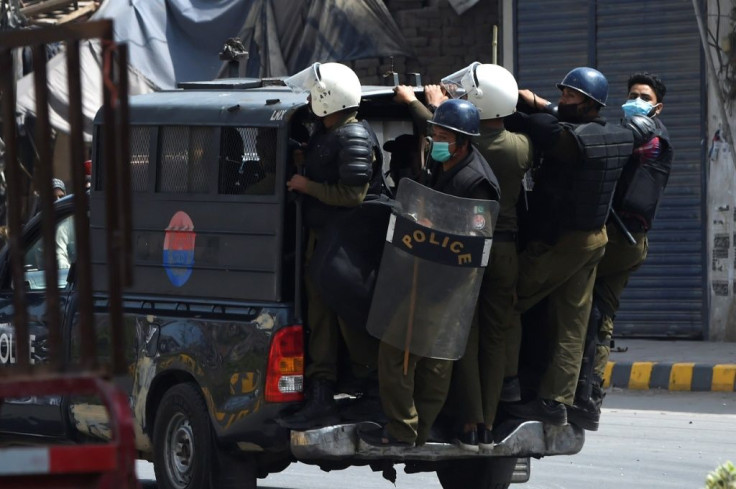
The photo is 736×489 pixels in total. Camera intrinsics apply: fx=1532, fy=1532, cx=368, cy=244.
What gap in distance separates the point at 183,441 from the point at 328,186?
54.7 inches

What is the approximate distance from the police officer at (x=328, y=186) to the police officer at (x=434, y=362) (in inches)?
9.1

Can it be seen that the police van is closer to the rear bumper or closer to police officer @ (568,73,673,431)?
the rear bumper

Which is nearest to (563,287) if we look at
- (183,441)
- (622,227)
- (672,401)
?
(622,227)

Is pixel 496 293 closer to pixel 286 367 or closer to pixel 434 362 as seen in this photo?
pixel 434 362

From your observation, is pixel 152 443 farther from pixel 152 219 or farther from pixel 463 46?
pixel 463 46

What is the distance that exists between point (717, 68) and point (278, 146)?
8.19 metres

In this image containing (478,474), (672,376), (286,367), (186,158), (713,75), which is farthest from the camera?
(713,75)

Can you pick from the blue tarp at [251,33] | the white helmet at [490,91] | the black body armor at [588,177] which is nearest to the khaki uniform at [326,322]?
the white helmet at [490,91]

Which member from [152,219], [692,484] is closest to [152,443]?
[152,219]

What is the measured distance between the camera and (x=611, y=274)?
729cm

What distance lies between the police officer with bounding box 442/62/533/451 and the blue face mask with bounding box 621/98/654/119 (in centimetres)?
85

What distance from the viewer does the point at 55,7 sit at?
701 inches

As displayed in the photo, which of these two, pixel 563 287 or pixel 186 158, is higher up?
pixel 186 158

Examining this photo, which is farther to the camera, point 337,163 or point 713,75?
point 713,75
